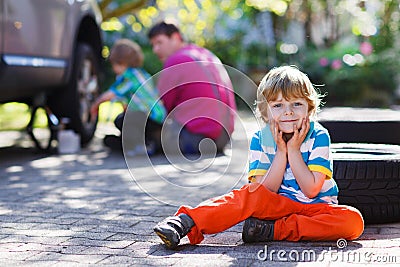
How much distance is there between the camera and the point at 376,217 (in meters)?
3.88

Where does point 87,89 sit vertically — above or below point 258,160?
below

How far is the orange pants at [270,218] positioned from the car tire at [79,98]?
4.37m

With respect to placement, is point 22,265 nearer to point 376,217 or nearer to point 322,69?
point 376,217

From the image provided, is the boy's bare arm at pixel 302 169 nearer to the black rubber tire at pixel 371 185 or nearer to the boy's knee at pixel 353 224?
the boy's knee at pixel 353 224

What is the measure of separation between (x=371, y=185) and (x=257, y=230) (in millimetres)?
748

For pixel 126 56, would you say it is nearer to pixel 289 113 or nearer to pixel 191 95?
pixel 191 95

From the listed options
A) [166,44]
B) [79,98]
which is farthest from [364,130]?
[79,98]

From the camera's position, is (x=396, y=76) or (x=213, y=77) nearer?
(x=213, y=77)

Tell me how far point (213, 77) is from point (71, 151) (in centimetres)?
160

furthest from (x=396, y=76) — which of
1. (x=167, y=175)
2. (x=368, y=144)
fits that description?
(x=368, y=144)

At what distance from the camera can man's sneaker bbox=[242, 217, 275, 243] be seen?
3.43m

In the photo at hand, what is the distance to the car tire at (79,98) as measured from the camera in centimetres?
765

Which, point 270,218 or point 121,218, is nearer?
point 270,218

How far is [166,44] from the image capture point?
7480 millimetres
